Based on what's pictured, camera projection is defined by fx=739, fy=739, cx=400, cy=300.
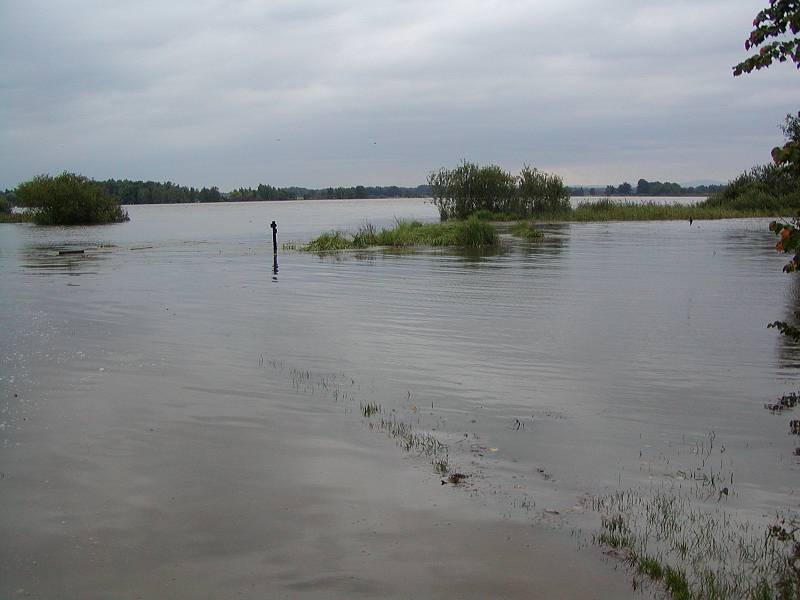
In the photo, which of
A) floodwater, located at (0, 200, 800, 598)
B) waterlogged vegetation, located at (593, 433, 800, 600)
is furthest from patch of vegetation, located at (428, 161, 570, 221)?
waterlogged vegetation, located at (593, 433, 800, 600)

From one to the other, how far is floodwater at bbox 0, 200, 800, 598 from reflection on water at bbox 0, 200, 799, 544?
0.19ft

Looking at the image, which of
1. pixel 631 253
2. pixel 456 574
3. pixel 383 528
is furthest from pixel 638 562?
pixel 631 253

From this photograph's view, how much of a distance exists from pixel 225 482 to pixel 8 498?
6.18 feet

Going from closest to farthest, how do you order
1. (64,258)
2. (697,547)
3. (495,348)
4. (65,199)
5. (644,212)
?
(697,547)
(495,348)
(64,258)
(644,212)
(65,199)

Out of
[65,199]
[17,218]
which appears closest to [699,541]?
[65,199]

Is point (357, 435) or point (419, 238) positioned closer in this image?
point (357, 435)

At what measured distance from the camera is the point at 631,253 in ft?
120

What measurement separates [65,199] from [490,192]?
46.7 metres

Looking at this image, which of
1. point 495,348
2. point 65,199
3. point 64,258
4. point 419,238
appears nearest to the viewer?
point 495,348

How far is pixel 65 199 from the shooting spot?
80.9m

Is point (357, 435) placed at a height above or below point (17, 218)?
below

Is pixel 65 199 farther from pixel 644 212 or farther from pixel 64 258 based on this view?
pixel 644 212

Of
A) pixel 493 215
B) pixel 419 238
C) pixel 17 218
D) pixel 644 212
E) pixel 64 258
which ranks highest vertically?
pixel 644 212

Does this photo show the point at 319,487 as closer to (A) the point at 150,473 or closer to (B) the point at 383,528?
(B) the point at 383,528
